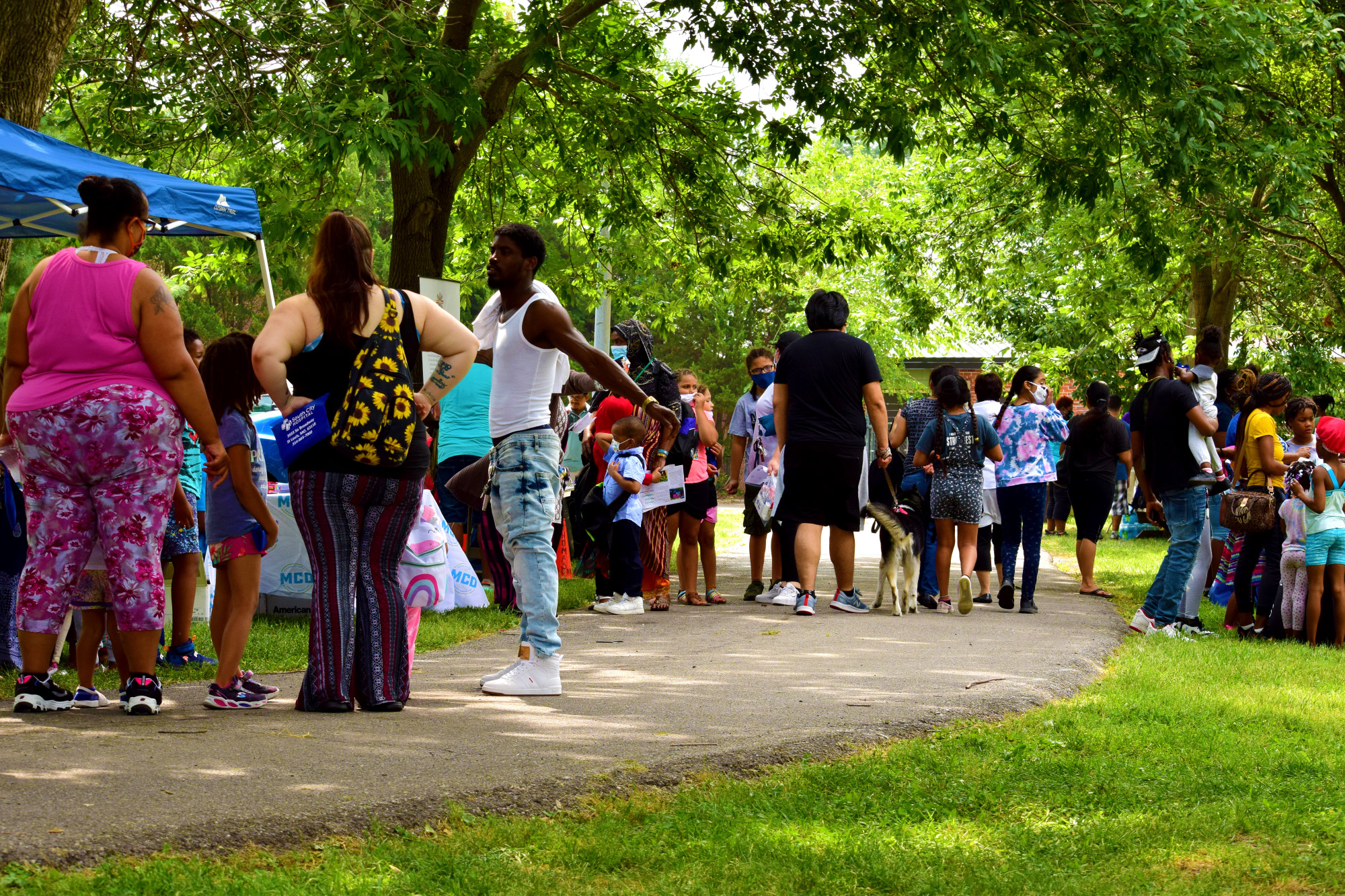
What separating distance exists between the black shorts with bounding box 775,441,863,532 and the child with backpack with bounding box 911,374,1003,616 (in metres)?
1.14

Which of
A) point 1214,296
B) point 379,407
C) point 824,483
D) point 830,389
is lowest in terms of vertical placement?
point 824,483

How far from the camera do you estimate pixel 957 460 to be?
10.5 m

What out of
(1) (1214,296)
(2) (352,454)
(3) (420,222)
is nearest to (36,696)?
(2) (352,454)

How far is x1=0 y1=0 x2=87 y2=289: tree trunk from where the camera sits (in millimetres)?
8500

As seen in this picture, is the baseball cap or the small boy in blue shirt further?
the small boy in blue shirt

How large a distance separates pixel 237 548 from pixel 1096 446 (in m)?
7.88

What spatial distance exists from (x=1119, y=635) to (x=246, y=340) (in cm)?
625

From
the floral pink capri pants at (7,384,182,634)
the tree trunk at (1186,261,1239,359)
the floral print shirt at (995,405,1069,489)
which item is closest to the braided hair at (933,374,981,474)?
the floral print shirt at (995,405,1069,489)

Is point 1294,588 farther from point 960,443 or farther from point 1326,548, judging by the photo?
point 960,443

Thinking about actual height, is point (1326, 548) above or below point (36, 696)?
above

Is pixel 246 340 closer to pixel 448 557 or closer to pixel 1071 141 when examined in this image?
pixel 448 557

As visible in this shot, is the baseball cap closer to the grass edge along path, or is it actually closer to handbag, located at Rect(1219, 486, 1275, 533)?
handbag, located at Rect(1219, 486, 1275, 533)

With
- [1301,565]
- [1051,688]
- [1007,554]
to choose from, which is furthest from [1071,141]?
[1051,688]

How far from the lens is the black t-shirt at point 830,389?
31.1 feet
